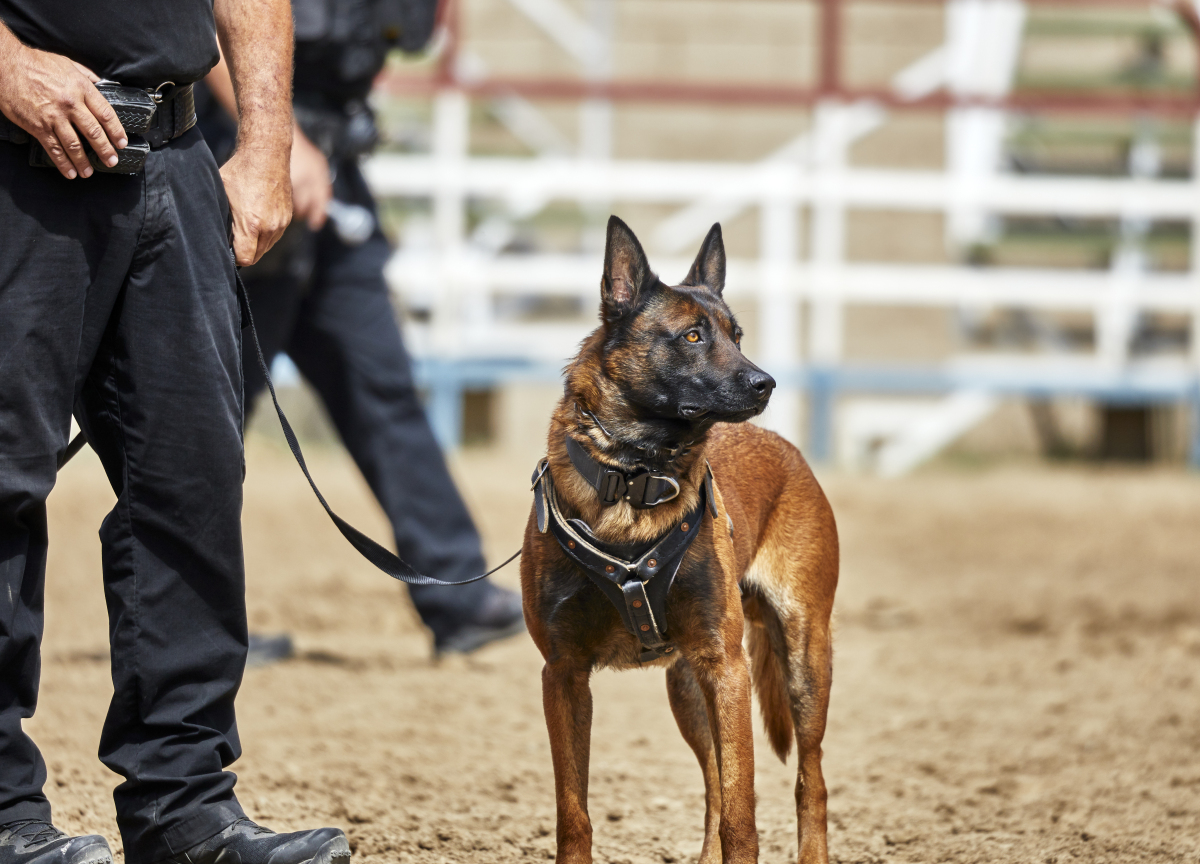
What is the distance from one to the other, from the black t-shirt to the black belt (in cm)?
3

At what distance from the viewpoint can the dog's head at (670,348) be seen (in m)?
2.49

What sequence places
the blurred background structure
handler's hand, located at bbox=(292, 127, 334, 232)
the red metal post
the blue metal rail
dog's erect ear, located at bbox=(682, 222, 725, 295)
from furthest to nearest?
the red metal post < the blurred background structure < the blue metal rail < handler's hand, located at bbox=(292, 127, 334, 232) < dog's erect ear, located at bbox=(682, 222, 725, 295)

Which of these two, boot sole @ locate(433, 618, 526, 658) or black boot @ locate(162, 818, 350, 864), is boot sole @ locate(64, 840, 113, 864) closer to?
black boot @ locate(162, 818, 350, 864)

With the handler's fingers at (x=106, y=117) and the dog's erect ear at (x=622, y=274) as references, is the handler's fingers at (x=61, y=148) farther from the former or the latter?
the dog's erect ear at (x=622, y=274)

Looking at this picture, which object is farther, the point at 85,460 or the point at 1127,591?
the point at 85,460

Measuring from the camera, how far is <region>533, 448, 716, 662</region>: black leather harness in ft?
7.77

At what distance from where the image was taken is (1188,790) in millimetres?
3146

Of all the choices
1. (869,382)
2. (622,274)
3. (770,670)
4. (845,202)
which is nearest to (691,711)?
(770,670)

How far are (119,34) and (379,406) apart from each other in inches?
87.6

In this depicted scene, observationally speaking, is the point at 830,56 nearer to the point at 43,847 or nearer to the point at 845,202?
the point at 845,202

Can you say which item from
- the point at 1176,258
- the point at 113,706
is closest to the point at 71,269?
the point at 113,706

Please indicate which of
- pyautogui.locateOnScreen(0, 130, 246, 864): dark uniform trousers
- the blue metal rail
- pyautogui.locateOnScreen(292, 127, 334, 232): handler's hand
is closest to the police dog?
pyautogui.locateOnScreen(0, 130, 246, 864): dark uniform trousers

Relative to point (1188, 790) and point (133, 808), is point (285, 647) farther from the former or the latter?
point (1188, 790)

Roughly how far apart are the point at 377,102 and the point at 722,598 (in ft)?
22.5
